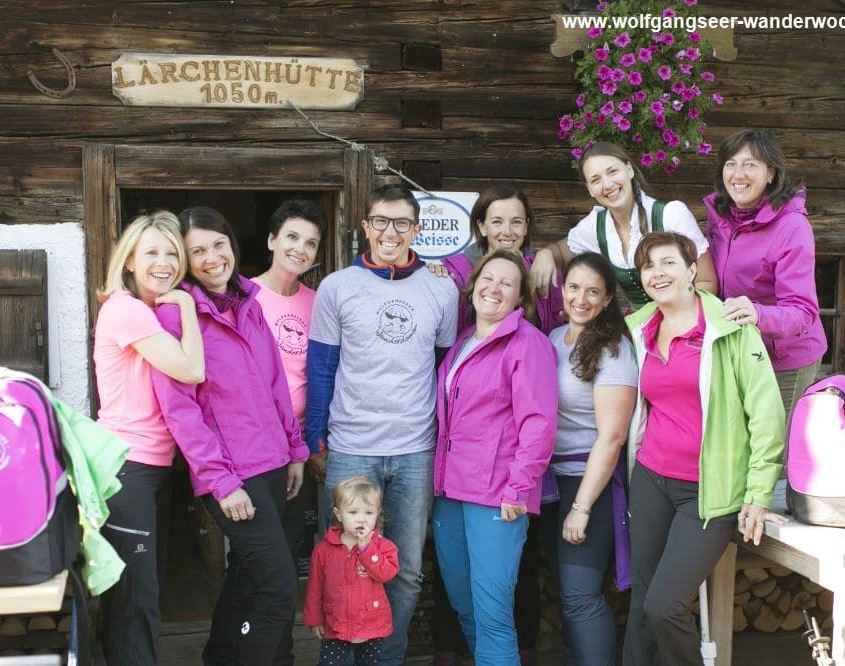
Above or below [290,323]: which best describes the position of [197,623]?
below

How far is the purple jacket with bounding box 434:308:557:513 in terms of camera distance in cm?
367

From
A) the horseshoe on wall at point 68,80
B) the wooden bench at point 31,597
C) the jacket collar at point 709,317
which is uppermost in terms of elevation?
the horseshoe on wall at point 68,80

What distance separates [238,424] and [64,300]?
1.69m

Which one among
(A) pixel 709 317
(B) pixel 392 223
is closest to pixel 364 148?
(B) pixel 392 223

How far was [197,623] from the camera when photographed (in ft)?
16.7

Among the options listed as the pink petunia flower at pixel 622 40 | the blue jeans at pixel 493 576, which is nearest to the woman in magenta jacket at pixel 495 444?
the blue jeans at pixel 493 576

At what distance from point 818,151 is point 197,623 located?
4246 millimetres

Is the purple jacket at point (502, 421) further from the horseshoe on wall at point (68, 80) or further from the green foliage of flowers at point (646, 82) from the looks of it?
the horseshoe on wall at point (68, 80)

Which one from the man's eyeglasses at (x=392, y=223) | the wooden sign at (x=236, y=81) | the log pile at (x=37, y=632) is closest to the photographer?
the man's eyeglasses at (x=392, y=223)

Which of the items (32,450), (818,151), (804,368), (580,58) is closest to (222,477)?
(32,450)

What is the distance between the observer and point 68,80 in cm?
471

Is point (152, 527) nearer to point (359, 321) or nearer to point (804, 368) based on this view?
point (359, 321)

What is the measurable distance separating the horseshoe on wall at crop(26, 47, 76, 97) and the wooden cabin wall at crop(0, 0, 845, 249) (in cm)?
3

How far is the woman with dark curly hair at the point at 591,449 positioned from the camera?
374 cm
